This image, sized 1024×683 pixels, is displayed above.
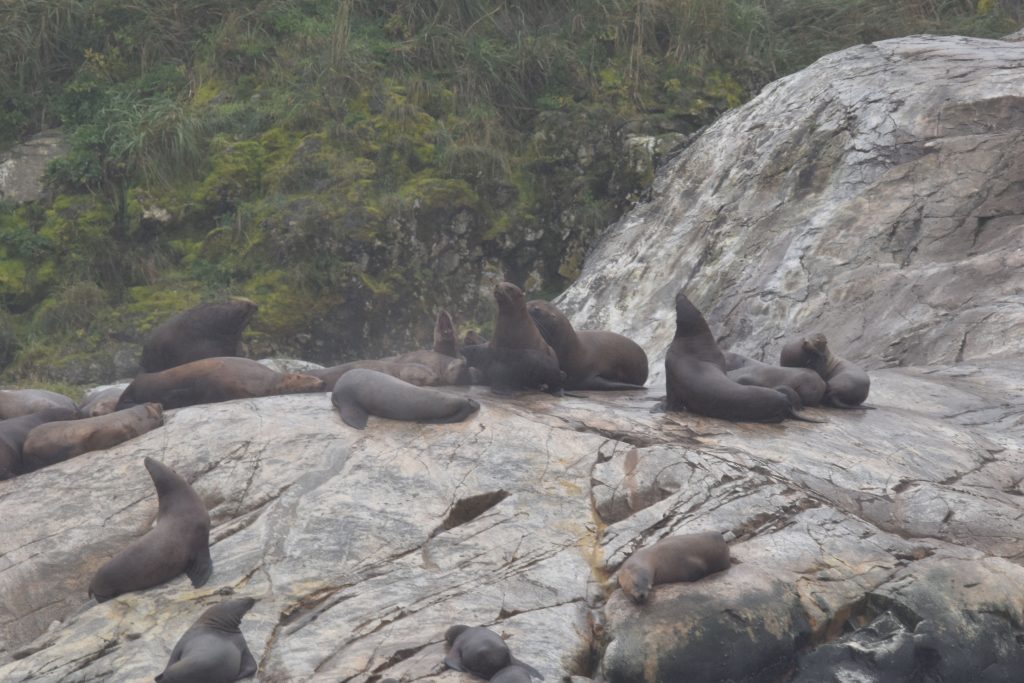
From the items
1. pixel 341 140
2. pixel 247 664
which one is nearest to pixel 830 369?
pixel 247 664

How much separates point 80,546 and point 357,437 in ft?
5.86

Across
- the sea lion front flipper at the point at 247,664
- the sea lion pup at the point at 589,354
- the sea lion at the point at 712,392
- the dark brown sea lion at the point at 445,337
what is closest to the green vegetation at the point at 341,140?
the dark brown sea lion at the point at 445,337

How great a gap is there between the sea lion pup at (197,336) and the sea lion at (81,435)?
191 cm

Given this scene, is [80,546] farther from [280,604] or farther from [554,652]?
[554,652]

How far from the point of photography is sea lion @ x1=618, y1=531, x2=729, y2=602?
20.0 feet

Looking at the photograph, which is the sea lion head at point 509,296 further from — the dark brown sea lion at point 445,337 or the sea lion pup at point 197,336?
the sea lion pup at point 197,336

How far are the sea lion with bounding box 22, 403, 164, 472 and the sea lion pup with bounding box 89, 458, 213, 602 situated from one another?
49.1 inches

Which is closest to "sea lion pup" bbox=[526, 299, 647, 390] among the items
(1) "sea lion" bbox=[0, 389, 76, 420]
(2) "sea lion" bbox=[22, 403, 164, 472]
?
(2) "sea lion" bbox=[22, 403, 164, 472]

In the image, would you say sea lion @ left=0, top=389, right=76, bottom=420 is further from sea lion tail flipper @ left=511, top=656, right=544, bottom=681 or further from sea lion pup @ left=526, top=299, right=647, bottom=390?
sea lion tail flipper @ left=511, top=656, right=544, bottom=681

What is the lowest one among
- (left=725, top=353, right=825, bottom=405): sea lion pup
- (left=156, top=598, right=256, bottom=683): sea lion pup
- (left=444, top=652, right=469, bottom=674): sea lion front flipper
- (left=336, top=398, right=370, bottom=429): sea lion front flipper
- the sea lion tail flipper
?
the sea lion tail flipper

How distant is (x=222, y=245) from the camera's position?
48.0 ft

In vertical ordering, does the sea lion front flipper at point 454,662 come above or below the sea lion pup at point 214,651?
below

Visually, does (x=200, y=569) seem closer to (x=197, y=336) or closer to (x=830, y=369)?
(x=197, y=336)

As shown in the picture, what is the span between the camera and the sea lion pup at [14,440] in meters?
7.68
